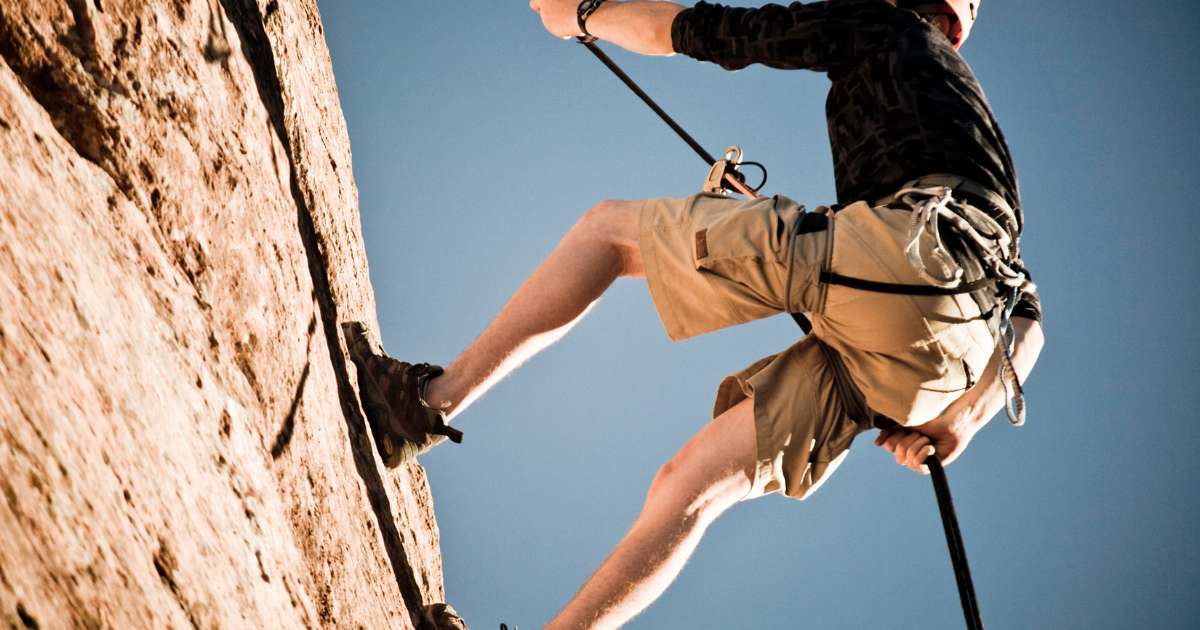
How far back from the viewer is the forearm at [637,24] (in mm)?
2910

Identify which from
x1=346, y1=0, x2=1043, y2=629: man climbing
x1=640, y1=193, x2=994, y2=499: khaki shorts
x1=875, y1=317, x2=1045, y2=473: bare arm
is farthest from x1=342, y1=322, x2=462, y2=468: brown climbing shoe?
x1=875, y1=317, x2=1045, y2=473: bare arm

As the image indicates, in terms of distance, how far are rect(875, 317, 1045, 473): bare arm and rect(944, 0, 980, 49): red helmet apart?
34.9 inches

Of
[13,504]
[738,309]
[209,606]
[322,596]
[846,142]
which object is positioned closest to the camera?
[13,504]

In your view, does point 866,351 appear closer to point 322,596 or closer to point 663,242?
point 663,242

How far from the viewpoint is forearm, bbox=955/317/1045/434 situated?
2943mm

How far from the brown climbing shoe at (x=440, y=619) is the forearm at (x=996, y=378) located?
4.65ft

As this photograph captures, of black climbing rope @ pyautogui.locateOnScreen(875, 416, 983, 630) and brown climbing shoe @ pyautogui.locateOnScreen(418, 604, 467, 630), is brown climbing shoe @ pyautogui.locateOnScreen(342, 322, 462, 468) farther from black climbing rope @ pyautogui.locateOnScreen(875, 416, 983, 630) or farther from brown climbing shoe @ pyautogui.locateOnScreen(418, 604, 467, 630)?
black climbing rope @ pyautogui.locateOnScreen(875, 416, 983, 630)

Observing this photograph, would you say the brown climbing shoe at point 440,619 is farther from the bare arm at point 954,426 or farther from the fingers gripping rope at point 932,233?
the fingers gripping rope at point 932,233

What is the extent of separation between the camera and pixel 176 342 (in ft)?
6.19

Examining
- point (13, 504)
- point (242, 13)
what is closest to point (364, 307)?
point (242, 13)

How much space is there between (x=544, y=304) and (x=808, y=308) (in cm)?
64

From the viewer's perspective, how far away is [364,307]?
10.6 ft

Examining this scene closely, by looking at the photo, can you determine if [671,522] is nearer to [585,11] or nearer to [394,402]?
[394,402]

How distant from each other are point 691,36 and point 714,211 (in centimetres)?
53
